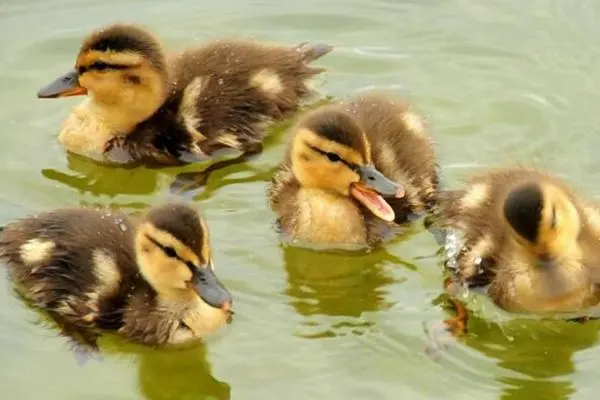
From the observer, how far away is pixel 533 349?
469 centimetres

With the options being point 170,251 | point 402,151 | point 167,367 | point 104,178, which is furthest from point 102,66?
point 167,367

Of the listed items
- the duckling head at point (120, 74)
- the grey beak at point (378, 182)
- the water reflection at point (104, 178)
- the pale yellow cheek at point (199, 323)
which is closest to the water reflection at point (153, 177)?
the water reflection at point (104, 178)

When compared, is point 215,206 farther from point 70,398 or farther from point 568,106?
point 568,106

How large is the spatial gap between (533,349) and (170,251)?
3.82ft

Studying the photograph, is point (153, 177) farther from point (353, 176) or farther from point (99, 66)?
point (353, 176)

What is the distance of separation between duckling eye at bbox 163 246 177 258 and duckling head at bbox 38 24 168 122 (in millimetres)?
1220

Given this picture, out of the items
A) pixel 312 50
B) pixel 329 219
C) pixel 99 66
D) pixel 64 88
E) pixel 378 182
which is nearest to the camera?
pixel 378 182

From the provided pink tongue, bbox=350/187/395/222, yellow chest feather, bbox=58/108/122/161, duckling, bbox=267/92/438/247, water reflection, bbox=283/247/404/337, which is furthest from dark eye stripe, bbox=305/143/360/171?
yellow chest feather, bbox=58/108/122/161

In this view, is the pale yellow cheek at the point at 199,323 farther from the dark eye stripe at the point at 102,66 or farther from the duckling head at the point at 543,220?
the dark eye stripe at the point at 102,66

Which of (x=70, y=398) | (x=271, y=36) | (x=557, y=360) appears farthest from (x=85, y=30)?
(x=557, y=360)

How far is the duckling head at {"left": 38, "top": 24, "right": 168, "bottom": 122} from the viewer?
5516mm

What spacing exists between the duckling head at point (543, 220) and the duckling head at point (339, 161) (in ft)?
1.92

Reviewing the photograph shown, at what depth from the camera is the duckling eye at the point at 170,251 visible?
14.8 feet

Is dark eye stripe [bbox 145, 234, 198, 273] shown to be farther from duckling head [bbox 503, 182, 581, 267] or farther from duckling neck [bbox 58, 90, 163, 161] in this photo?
duckling neck [bbox 58, 90, 163, 161]
